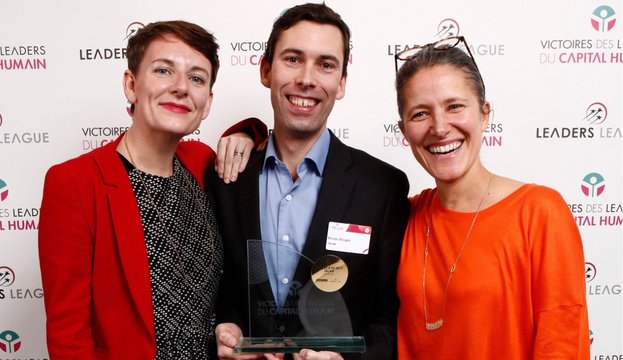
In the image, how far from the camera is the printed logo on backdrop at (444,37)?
2.41 metres

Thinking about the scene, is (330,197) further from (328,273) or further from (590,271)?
Answer: (590,271)

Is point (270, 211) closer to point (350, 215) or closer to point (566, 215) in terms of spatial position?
point (350, 215)

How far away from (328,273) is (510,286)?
48 cm

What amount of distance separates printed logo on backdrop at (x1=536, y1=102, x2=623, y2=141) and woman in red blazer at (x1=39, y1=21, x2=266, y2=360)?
2.03m

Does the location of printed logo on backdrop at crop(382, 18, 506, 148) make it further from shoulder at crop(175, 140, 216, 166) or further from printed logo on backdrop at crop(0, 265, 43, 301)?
printed logo on backdrop at crop(0, 265, 43, 301)

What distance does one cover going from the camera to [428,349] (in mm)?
1290

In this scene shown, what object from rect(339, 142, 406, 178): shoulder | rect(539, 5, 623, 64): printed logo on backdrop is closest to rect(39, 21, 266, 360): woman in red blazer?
rect(339, 142, 406, 178): shoulder

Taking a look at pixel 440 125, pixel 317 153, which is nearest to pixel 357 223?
pixel 317 153

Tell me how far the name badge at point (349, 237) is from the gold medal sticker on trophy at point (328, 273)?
0.12 m

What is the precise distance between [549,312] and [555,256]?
14 cm

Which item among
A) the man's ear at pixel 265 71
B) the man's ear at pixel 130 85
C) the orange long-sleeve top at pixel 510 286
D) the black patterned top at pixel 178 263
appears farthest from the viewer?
the man's ear at pixel 265 71

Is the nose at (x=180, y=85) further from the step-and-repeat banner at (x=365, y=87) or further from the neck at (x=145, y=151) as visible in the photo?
the step-and-repeat banner at (x=365, y=87)

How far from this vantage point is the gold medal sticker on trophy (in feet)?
4.13

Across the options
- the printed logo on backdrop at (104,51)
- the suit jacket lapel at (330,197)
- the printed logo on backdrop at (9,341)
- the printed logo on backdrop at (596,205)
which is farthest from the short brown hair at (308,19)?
Result: the printed logo on backdrop at (9,341)
